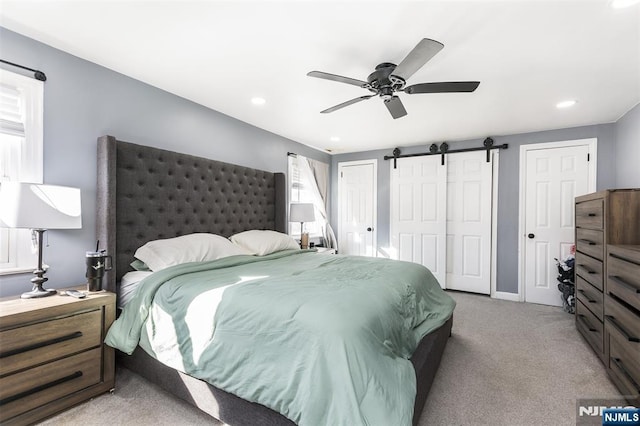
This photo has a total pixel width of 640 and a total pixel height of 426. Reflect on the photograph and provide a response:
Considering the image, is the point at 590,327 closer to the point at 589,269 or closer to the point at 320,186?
the point at 589,269

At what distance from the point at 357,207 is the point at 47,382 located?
4.48 meters

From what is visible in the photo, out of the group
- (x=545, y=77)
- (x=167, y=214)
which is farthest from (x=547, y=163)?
(x=167, y=214)

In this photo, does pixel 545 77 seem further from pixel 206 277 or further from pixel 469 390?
pixel 206 277

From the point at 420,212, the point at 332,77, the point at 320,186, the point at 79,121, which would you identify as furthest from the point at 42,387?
the point at 420,212

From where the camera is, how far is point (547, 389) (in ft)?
6.59

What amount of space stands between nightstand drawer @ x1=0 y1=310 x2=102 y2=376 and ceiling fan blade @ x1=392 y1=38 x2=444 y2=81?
2545 millimetres

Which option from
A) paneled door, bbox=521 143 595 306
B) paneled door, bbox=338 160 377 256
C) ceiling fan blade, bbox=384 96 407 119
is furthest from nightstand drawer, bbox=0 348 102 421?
paneled door, bbox=521 143 595 306

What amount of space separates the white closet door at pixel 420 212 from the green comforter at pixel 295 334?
2618 mm

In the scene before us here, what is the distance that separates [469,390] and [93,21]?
347 cm

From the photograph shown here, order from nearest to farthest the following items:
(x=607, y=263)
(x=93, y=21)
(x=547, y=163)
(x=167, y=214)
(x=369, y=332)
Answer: (x=369, y=332)
(x=93, y=21)
(x=607, y=263)
(x=167, y=214)
(x=547, y=163)

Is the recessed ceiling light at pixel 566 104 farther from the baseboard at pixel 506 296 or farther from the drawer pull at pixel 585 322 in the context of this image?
the baseboard at pixel 506 296

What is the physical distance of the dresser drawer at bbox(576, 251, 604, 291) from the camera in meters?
2.41

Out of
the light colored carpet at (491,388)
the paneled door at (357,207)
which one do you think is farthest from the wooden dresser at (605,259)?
the paneled door at (357,207)

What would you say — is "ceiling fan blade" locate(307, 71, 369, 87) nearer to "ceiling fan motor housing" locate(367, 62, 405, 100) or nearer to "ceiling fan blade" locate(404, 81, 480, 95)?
"ceiling fan motor housing" locate(367, 62, 405, 100)
